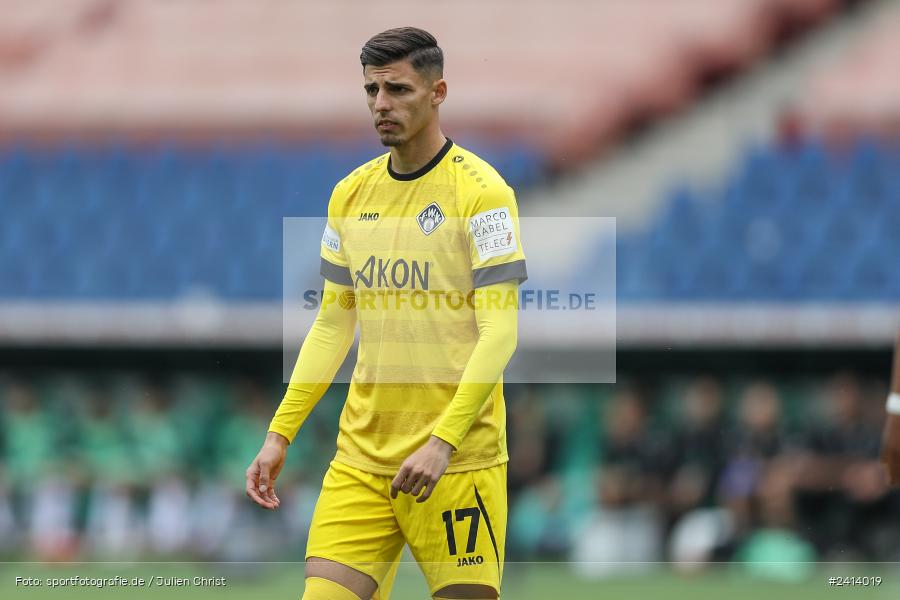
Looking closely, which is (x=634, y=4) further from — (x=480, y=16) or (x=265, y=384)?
(x=265, y=384)

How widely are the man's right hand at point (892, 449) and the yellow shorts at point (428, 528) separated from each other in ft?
3.71

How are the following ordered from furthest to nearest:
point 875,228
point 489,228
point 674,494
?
point 875,228 → point 674,494 → point 489,228

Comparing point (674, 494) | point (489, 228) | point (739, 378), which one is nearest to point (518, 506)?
point (674, 494)

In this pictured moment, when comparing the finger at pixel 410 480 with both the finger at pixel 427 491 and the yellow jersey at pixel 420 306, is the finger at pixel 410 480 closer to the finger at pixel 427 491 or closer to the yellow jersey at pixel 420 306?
the finger at pixel 427 491

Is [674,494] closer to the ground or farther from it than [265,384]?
closer to the ground

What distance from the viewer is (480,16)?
43.3 feet

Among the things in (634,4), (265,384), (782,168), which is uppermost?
(634,4)

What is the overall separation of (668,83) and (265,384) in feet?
17.5

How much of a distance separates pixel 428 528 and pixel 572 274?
6.45 meters

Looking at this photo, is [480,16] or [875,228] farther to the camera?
[480,16]

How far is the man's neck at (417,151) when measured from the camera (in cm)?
379

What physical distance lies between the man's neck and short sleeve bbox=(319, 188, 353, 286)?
234 mm

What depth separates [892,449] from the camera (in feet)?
12.4

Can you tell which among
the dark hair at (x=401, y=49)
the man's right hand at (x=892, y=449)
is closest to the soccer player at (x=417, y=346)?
the dark hair at (x=401, y=49)
